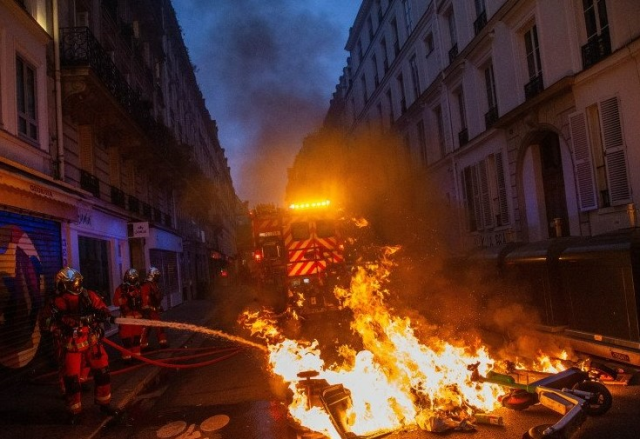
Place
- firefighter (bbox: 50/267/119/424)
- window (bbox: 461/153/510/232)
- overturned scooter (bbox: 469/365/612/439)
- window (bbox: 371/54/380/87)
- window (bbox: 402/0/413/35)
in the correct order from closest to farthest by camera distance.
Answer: overturned scooter (bbox: 469/365/612/439), firefighter (bbox: 50/267/119/424), window (bbox: 461/153/510/232), window (bbox: 402/0/413/35), window (bbox: 371/54/380/87)

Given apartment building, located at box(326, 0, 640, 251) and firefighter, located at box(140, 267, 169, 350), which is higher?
apartment building, located at box(326, 0, 640, 251)

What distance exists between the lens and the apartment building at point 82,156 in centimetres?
829

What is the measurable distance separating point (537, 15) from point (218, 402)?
41.9ft

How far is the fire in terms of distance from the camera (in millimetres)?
4527

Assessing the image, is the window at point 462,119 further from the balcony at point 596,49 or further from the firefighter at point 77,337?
the firefighter at point 77,337

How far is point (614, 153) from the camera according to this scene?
10359 millimetres

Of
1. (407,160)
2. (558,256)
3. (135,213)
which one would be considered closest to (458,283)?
(558,256)

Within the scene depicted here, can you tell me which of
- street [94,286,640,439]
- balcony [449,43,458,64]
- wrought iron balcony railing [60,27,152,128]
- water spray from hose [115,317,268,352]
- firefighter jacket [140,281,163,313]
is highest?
balcony [449,43,458,64]

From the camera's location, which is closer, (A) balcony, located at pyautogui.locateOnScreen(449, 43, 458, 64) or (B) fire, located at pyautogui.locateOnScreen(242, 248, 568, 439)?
(B) fire, located at pyautogui.locateOnScreen(242, 248, 568, 439)

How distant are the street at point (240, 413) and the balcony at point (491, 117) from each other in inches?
473

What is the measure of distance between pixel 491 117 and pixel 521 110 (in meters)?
2.67

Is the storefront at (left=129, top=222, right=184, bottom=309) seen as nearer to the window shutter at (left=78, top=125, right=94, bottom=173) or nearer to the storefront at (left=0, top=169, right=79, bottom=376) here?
the window shutter at (left=78, top=125, right=94, bottom=173)

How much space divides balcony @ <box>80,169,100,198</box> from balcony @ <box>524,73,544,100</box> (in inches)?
496

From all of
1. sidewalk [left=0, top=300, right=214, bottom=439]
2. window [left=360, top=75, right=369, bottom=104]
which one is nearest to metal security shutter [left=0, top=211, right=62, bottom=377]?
sidewalk [left=0, top=300, right=214, bottom=439]
